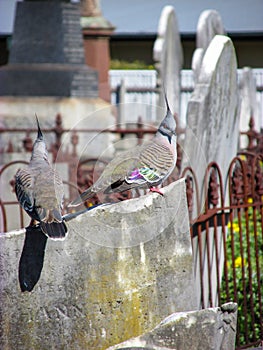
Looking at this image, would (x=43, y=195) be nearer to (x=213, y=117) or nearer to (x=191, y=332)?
(x=191, y=332)

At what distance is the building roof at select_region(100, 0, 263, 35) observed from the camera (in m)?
27.8

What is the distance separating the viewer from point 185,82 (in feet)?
80.5

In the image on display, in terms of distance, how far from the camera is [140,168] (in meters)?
4.34

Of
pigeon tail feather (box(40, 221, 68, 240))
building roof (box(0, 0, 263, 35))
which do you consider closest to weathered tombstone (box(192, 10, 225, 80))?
pigeon tail feather (box(40, 221, 68, 240))

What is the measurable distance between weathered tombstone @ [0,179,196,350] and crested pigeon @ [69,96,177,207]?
0.56 ft

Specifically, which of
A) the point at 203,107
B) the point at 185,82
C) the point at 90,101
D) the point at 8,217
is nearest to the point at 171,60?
the point at 90,101

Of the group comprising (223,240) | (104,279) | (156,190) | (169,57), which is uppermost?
(169,57)

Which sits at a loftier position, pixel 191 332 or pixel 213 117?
pixel 213 117

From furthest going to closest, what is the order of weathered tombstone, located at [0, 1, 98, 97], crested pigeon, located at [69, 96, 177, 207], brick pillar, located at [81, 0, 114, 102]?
brick pillar, located at [81, 0, 114, 102]
weathered tombstone, located at [0, 1, 98, 97]
crested pigeon, located at [69, 96, 177, 207]

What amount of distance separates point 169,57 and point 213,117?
8163 mm

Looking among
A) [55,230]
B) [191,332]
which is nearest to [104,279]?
[55,230]

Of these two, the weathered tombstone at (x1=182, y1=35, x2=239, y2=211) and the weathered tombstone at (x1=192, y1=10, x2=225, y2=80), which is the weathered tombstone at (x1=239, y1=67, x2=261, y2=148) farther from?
the weathered tombstone at (x1=182, y1=35, x2=239, y2=211)

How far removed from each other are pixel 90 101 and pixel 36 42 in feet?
3.63

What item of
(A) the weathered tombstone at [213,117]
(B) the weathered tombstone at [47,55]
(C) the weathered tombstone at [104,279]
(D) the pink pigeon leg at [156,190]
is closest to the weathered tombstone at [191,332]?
(C) the weathered tombstone at [104,279]
